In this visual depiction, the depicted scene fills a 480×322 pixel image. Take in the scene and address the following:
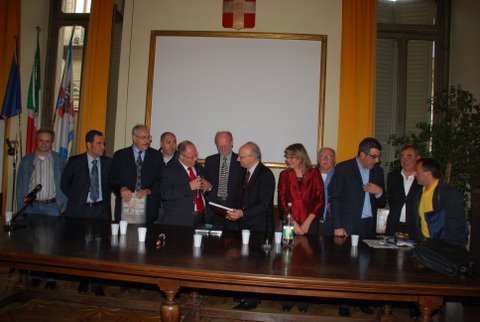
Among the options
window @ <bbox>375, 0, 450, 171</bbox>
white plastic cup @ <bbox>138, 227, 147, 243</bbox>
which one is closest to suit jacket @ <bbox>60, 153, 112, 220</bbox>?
white plastic cup @ <bbox>138, 227, 147, 243</bbox>

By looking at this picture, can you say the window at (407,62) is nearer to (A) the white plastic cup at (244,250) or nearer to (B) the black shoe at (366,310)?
(B) the black shoe at (366,310)

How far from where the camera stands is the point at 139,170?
3867 mm

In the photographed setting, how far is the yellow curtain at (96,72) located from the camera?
537 centimetres

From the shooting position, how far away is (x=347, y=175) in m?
3.56

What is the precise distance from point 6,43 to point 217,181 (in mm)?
3837

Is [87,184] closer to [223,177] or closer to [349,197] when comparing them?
[223,177]

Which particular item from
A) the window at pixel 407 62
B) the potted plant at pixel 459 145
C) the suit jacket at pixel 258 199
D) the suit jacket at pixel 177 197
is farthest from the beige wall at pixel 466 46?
the suit jacket at pixel 177 197

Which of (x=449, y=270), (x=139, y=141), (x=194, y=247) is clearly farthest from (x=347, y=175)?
(x=139, y=141)

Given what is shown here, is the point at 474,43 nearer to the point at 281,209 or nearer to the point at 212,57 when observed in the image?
the point at 212,57

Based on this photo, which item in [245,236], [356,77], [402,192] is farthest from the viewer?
[356,77]

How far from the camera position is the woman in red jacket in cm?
332

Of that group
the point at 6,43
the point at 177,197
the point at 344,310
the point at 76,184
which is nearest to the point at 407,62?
the point at 344,310

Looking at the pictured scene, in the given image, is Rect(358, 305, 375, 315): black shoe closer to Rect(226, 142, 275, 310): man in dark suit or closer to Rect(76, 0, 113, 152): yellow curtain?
Rect(226, 142, 275, 310): man in dark suit

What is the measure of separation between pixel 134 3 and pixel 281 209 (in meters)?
3.91
